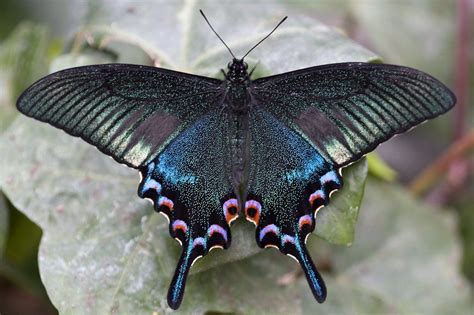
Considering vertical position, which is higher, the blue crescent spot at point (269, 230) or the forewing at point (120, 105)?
the forewing at point (120, 105)

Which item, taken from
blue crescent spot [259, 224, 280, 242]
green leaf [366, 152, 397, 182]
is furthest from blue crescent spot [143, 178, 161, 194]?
green leaf [366, 152, 397, 182]

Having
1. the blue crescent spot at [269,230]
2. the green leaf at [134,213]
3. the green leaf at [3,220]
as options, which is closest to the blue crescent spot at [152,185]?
the green leaf at [134,213]

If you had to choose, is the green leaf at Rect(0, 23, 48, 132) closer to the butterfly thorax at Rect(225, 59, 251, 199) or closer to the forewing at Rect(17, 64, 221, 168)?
the forewing at Rect(17, 64, 221, 168)

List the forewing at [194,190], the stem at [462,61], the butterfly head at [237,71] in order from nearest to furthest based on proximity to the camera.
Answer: the forewing at [194,190], the butterfly head at [237,71], the stem at [462,61]

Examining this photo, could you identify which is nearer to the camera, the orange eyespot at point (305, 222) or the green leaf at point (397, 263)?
the orange eyespot at point (305, 222)

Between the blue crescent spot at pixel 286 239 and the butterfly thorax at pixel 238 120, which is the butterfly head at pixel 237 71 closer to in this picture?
the butterfly thorax at pixel 238 120

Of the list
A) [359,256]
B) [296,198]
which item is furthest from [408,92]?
[359,256]

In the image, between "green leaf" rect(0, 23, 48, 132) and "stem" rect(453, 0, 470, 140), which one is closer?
"green leaf" rect(0, 23, 48, 132)
